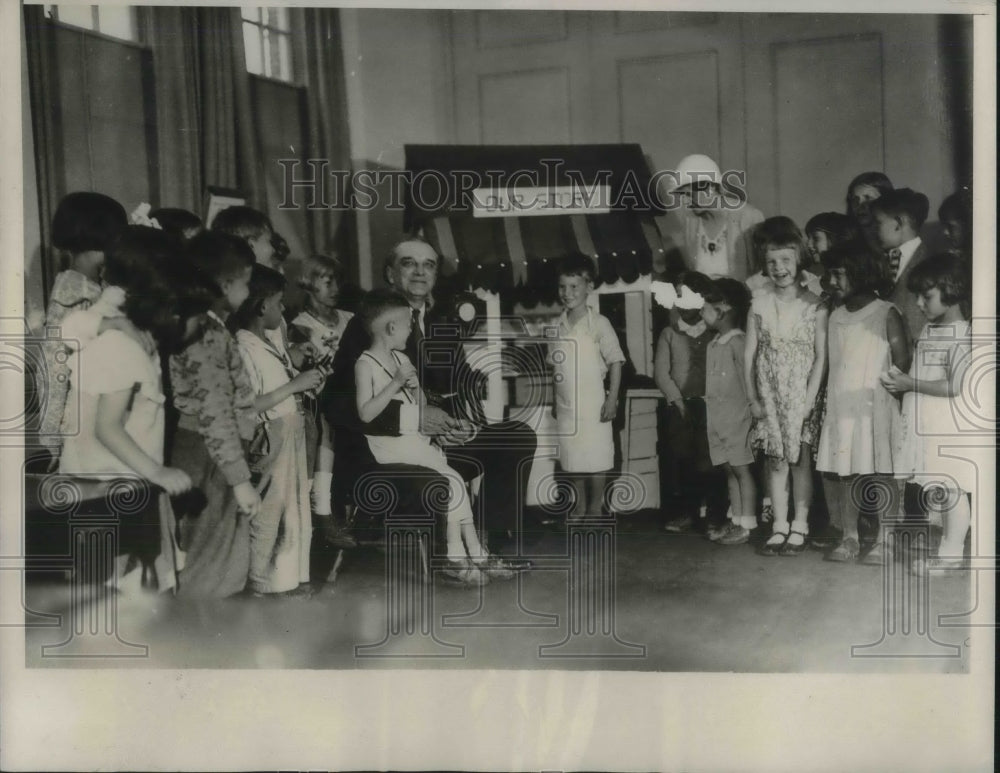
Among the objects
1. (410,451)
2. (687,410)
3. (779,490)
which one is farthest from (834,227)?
(410,451)

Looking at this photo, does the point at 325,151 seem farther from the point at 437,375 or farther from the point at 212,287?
the point at 437,375

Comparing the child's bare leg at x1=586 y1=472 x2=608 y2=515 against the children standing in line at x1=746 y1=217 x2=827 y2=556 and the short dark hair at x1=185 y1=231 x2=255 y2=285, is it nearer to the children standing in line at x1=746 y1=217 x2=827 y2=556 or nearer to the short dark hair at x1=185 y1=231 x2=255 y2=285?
the children standing in line at x1=746 y1=217 x2=827 y2=556

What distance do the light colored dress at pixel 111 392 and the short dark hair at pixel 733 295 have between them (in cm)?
177

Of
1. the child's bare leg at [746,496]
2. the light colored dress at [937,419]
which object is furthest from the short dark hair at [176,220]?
the light colored dress at [937,419]

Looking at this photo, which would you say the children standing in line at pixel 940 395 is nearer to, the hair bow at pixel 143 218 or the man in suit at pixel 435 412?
the man in suit at pixel 435 412

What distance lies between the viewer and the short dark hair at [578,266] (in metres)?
2.92

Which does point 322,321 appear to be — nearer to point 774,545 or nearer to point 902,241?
point 774,545

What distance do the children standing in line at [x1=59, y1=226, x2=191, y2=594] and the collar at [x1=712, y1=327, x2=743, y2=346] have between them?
1.72 m

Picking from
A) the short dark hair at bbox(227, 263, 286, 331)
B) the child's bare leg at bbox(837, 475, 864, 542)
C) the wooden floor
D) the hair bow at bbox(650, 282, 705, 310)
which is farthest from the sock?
the child's bare leg at bbox(837, 475, 864, 542)

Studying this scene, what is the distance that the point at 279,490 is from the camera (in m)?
2.93

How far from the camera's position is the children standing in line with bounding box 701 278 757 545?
295cm

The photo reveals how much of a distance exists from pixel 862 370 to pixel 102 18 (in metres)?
2.65

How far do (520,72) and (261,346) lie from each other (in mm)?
1188

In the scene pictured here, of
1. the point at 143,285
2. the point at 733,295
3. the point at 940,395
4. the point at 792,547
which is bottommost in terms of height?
the point at 792,547
